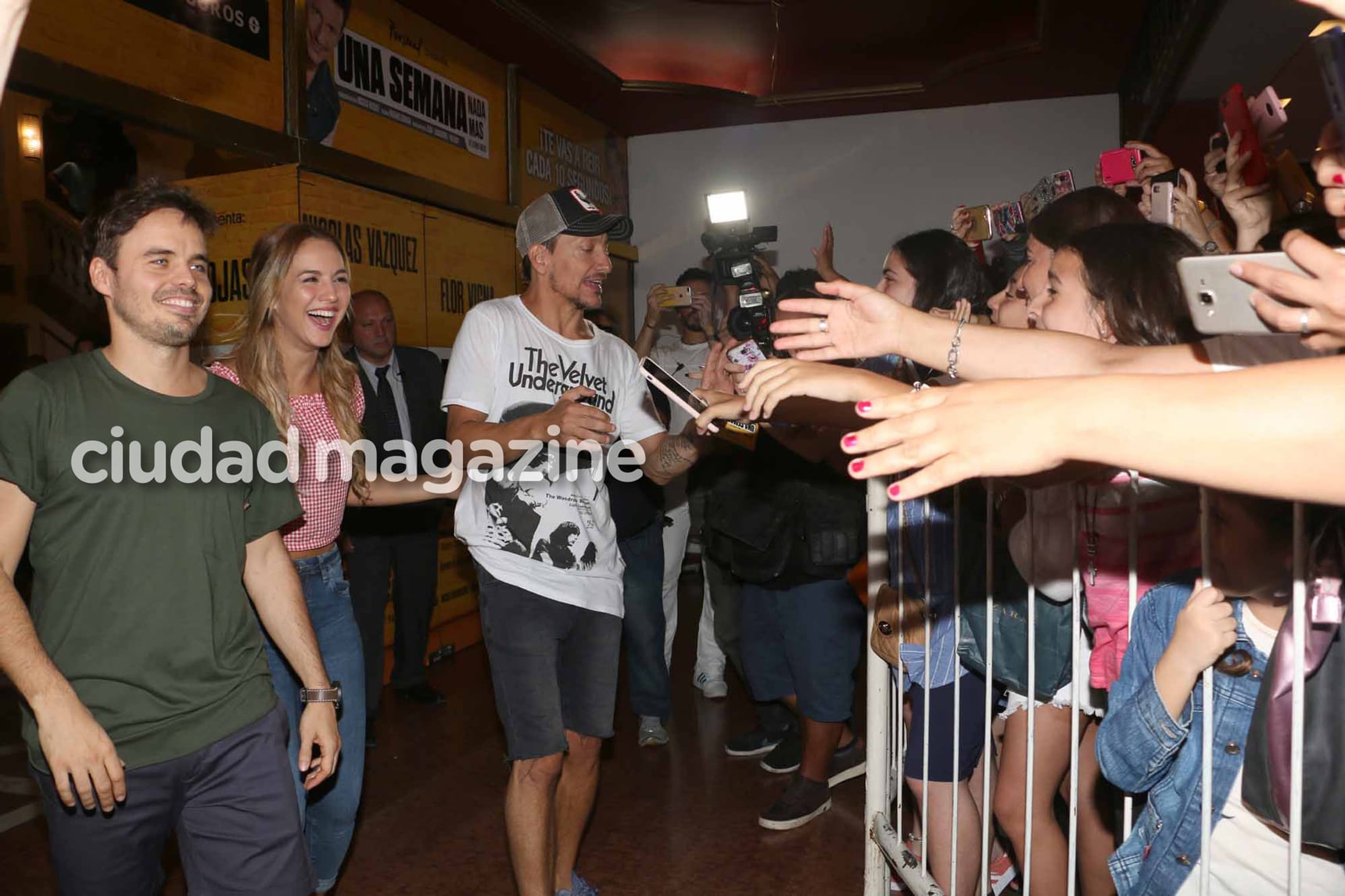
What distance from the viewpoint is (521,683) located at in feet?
9.15

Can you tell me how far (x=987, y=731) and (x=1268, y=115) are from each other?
1.70 meters

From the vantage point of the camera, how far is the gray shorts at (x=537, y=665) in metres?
2.78

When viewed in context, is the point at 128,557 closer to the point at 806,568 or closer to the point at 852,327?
the point at 852,327

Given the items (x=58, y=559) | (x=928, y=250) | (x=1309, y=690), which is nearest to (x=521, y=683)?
(x=58, y=559)

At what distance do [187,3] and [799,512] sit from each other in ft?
11.7

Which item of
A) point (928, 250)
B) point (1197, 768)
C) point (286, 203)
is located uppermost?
point (286, 203)

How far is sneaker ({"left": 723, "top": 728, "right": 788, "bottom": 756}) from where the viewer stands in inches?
169

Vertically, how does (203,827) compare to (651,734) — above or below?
above

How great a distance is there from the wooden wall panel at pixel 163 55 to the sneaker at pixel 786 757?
3.85 metres

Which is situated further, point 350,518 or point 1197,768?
point 350,518

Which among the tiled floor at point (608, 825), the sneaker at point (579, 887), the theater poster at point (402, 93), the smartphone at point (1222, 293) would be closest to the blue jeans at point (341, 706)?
the tiled floor at point (608, 825)

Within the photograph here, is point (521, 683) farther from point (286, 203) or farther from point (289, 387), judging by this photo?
point (286, 203)

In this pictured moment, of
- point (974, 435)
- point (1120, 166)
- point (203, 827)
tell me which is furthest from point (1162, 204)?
point (203, 827)

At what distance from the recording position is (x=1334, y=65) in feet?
3.56
